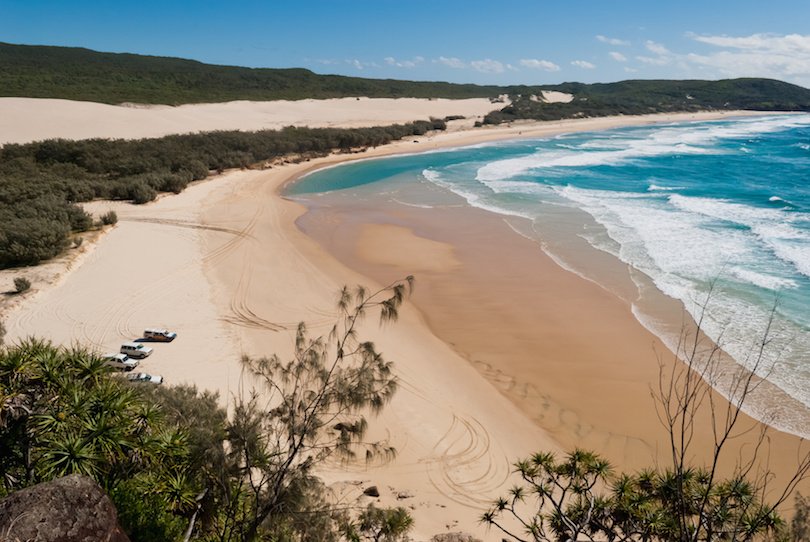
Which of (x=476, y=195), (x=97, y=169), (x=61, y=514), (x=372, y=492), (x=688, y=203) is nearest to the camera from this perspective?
(x=61, y=514)

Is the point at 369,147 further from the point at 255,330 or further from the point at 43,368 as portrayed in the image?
the point at 43,368

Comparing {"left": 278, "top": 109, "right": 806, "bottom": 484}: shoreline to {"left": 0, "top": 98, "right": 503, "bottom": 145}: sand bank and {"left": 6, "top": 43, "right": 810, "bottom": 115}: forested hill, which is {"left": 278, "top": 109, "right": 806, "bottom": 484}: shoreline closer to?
{"left": 0, "top": 98, "right": 503, "bottom": 145}: sand bank

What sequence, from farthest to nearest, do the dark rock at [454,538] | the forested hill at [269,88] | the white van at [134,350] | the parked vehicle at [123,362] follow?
the forested hill at [269,88] < the white van at [134,350] < the parked vehicle at [123,362] < the dark rock at [454,538]

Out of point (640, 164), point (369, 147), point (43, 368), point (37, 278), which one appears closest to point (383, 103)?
point (369, 147)

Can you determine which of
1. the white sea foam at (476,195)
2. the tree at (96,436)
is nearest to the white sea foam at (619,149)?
the white sea foam at (476,195)

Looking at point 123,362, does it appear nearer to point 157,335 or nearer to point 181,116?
point 157,335

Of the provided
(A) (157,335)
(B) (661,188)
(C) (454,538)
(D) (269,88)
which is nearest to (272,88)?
(D) (269,88)

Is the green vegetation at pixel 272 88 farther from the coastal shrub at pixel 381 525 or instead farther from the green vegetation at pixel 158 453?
the coastal shrub at pixel 381 525
